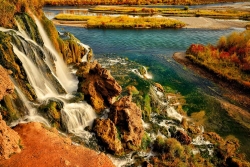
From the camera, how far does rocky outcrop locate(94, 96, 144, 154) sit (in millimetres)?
22036

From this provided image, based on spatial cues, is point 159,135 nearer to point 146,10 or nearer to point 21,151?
point 21,151

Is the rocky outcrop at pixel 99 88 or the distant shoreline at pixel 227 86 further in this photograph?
the distant shoreline at pixel 227 86

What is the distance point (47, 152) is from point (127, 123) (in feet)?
27.2

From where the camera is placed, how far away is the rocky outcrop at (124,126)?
22.0 metres

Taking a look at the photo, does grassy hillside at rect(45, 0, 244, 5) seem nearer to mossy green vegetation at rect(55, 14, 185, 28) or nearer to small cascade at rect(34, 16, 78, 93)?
mossy green vegetation at rect(55, 14, 185, 28)

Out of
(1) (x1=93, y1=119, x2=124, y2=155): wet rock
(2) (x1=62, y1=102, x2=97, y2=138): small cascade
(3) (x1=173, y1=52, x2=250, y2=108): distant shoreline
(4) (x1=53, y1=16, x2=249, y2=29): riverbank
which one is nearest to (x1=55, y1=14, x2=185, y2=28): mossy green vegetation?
(4) (x1=53, y1=16, x2=249, y2=29): riverbank

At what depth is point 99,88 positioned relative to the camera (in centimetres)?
2608

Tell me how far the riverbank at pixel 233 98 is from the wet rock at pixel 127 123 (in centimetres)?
1541

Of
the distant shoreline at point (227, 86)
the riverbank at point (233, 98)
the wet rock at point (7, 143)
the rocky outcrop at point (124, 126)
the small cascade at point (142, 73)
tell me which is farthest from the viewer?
the small cascade at point (142, 73)

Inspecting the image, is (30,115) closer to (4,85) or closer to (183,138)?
(4,85)

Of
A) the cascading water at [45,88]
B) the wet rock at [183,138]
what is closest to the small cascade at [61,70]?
the cascading water at [45,88]

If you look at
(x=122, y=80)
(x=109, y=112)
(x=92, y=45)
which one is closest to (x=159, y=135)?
(x=109, y=112)

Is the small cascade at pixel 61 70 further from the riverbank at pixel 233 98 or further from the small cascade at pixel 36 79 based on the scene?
the riverbank at pixel 233 98

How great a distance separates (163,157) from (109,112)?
279 inches
